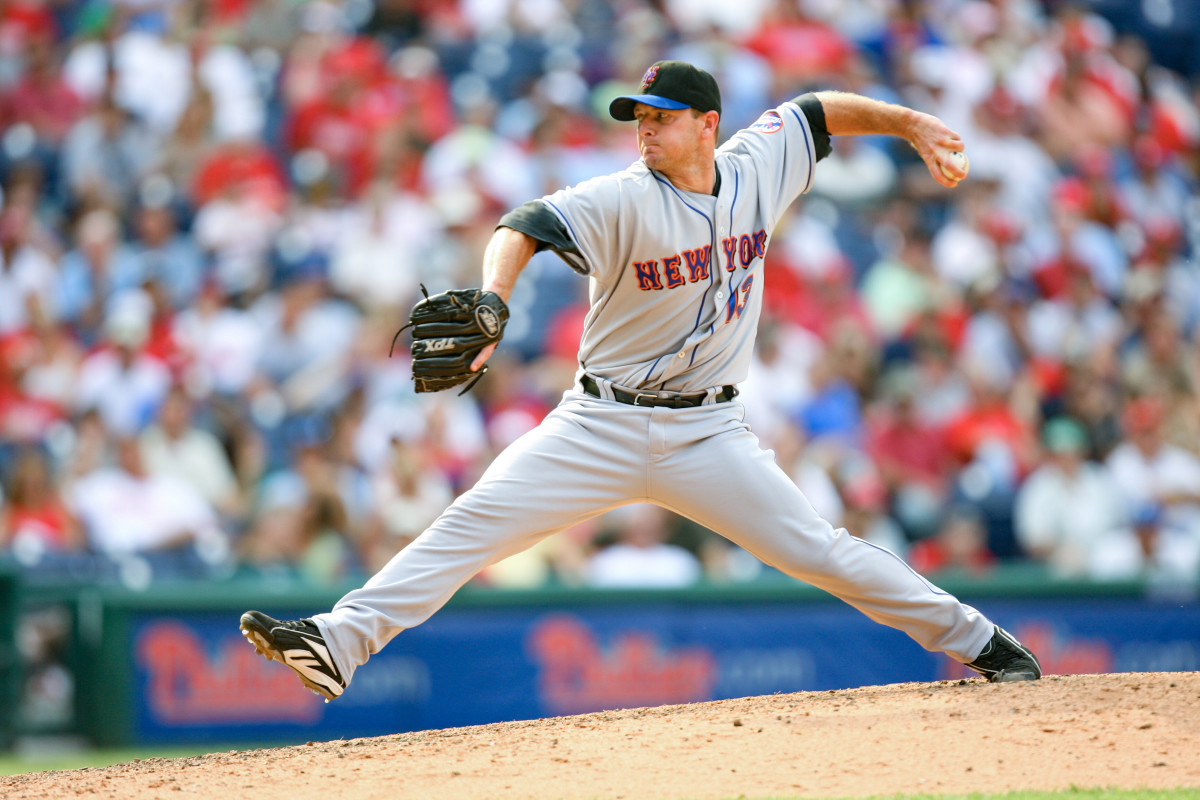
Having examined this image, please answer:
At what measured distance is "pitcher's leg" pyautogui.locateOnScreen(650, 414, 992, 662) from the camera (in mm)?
4375

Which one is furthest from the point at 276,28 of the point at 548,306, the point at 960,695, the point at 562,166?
the point at 960,695

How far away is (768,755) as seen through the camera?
4.17m

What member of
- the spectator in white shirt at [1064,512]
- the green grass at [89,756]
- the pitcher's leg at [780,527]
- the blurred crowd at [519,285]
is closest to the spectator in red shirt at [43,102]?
the blurred crowd at [519,285]

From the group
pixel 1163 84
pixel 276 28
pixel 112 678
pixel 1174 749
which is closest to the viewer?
pixel 1174 749

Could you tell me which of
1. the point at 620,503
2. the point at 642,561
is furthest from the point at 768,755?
the point at 642,561

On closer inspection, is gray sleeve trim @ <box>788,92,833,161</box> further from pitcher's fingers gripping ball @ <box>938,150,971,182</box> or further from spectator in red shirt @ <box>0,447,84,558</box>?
spectator in red shirt @ <box>0,447,84,558</box>

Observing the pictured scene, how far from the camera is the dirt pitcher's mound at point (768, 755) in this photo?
3934 millimetres

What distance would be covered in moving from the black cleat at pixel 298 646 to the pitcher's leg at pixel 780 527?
109 cm

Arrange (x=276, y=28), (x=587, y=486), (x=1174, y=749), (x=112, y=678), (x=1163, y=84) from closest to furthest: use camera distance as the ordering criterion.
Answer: (x=1174, y=749) < (x=587, y=486) < (x=112, y=678) < (x=276, y=28) < (x=1163, y=84)

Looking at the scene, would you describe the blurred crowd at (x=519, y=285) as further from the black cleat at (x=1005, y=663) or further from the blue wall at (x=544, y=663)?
the black cleat at (x=1005, y=663)

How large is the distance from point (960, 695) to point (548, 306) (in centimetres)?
607

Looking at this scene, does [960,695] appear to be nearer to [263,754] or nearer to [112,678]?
[263,754]

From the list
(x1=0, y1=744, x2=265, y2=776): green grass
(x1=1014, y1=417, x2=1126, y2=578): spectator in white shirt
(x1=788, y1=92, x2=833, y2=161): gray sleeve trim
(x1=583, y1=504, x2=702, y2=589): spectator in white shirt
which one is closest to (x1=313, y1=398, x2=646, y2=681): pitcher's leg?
(x1=788, y1=92, x2=833, y2=161): gray sleeve trim

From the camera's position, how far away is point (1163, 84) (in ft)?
44.8
